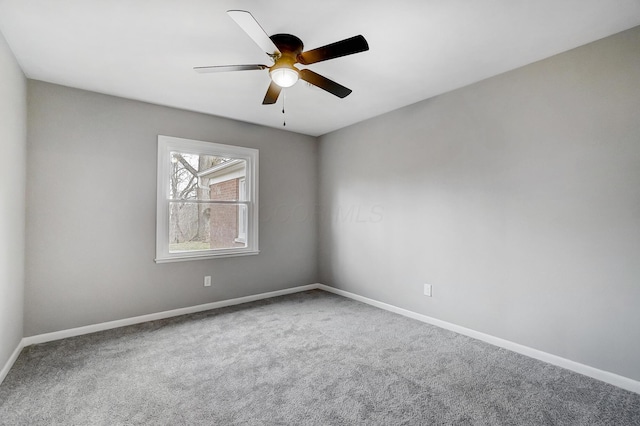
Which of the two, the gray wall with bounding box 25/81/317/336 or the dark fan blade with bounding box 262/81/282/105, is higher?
the dark fan blade with bounding box 262/81/282/105

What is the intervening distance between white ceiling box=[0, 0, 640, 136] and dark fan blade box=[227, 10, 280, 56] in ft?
0.73

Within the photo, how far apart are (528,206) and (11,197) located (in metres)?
4.29

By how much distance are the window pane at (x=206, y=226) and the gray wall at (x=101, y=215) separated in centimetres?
22

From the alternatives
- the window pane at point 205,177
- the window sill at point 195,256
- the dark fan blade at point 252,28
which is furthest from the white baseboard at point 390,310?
the dark fan blade at point 252,28

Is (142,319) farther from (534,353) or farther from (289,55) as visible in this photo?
(534,353)

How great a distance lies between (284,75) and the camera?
2219 millimetres

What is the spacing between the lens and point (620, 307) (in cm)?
223

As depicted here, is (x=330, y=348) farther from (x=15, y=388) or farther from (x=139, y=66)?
(x=139, y=66)

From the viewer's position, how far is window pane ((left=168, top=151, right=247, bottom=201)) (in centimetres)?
380

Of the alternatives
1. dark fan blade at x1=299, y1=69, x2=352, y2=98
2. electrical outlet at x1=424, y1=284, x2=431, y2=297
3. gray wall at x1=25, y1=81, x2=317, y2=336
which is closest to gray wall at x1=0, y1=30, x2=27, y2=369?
gray wall at x1=25, y1=81, x2=317, y2=336

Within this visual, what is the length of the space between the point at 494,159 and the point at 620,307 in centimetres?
147

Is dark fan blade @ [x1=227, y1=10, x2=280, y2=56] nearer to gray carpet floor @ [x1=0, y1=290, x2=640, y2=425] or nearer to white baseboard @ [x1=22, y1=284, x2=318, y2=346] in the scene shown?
gray carpet floor @ [x1=0, y1=290, x2=640, y2=425]

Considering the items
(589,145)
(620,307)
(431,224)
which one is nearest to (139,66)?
(431,224)

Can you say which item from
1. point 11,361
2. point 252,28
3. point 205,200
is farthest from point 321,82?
point 11,361
